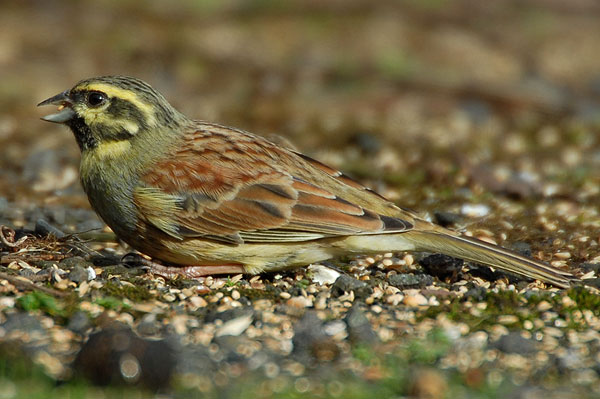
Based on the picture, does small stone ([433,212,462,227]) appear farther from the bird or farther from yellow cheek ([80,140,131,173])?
yellow cheek ([80,140,131,173])

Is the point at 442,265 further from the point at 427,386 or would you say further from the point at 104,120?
the point at 104,120

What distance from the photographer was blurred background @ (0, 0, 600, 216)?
959cm

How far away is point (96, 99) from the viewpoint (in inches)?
252

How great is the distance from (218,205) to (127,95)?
3.19 ft

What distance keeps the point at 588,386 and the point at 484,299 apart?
1185mm

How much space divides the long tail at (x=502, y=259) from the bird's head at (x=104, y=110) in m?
2.15

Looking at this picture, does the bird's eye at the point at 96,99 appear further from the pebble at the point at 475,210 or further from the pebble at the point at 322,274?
the pebble at the point at 475,210

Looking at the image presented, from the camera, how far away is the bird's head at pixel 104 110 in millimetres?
6395

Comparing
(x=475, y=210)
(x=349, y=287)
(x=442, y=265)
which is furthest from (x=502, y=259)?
(x=475, y=210)

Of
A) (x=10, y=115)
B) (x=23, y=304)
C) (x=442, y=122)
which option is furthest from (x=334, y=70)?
(x=23, y=304)

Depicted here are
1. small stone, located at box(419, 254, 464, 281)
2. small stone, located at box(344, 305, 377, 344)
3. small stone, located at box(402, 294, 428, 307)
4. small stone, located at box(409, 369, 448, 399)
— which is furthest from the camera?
small stone, located at box(419, 254, 464, 281)

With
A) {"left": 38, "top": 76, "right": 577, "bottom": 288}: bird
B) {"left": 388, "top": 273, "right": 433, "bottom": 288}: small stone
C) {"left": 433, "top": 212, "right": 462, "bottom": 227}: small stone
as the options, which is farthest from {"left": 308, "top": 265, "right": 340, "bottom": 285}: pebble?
{"left": 433, "top": 212, "right": 462, "bottom": 227}: small stone

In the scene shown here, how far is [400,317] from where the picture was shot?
5.60 m

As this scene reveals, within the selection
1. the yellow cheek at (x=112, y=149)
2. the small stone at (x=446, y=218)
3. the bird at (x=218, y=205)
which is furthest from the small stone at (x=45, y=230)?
the small stone at (x=446, y=218)
